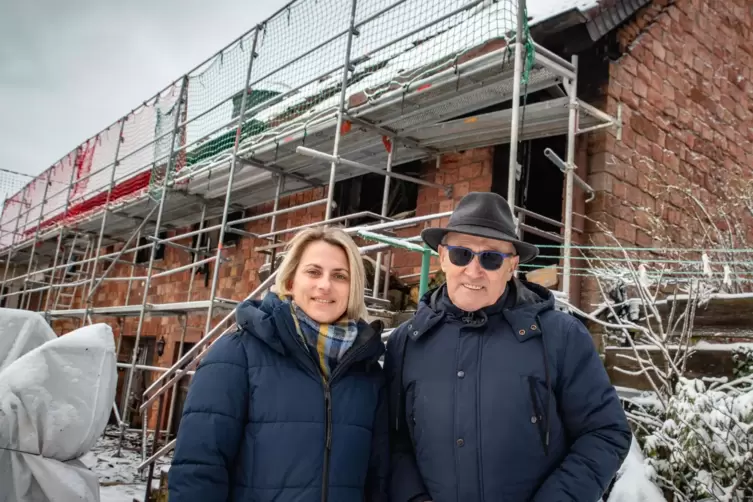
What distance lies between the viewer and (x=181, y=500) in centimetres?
154

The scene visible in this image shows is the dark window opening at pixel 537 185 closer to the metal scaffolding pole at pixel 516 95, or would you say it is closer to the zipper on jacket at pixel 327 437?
the metal scaffolding pole at pixel 516 95

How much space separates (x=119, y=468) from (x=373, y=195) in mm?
4453

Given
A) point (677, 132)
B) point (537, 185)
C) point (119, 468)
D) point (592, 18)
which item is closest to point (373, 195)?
point (537, 185)

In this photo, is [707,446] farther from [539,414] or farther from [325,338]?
[325,338]

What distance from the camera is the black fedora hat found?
1863 mm

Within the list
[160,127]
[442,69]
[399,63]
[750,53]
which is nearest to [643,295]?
[442,69]

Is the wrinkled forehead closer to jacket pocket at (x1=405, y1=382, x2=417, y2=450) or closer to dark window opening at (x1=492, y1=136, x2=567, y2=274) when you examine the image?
jacket pocket at (x1=405, y1=382, x2=417, y2=450)

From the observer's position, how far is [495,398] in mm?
1666

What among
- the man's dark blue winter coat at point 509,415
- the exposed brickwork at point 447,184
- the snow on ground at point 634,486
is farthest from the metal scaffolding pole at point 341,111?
the man's dark blue winter coat at point 509,415

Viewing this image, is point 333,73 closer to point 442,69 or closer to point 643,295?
point 442,69

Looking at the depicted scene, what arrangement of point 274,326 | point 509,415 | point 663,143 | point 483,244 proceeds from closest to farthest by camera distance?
point 509,415
point 274,326
point 483,244
point 663,143

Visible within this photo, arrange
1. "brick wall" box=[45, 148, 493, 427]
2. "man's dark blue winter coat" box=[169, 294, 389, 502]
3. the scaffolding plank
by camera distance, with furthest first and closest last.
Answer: the scaffolding plank → "brick wall" box=[45, 148, 493, 427] → "man's dark blue winter coat" box=[169, 294, 389, 502]

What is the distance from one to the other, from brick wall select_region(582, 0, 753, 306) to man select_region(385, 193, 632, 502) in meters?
3.75

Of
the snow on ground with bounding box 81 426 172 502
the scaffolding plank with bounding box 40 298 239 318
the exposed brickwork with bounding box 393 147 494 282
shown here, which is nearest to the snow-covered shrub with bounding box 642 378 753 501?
the exposed brickwork with bounding box 393 147 494 282
